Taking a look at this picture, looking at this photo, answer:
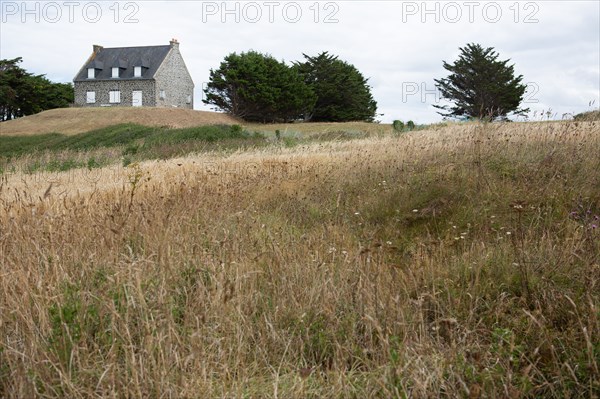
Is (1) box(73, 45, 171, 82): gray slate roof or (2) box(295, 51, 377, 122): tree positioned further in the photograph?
(1) box(73, 45, 171, 82): gray slate roof

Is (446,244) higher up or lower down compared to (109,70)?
lower down

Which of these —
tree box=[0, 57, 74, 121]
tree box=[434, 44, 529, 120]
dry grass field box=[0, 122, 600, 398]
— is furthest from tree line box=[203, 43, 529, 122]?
dry grass field box=[0, 122, 600, 398]

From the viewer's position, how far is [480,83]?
4322 centimetres

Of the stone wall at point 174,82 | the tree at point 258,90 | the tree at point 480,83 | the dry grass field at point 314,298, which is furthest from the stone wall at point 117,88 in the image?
the dry grass field at point 314,298

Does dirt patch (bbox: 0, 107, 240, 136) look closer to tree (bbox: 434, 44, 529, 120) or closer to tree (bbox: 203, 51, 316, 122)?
tree (bbox: 203, 51, 316, 122)

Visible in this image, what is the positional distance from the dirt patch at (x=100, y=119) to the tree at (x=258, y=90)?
2028mm

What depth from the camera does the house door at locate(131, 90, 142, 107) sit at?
52.6 meters

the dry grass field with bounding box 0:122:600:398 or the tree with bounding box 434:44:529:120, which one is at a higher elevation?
the tree with bounding box 434:44:529:120

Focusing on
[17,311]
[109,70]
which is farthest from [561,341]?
[109,70]

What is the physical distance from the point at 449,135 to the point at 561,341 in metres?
8.16

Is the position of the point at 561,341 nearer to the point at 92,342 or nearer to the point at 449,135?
the point at 92,342

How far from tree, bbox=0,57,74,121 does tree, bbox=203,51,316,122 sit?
18.3 metres

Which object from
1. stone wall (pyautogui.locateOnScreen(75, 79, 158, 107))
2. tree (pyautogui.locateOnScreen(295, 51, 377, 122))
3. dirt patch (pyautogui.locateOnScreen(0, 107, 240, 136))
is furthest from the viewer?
stone wall (pyautogui.locateOnScreen(75, 79, 158, 107))

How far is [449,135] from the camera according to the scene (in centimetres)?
1098
